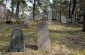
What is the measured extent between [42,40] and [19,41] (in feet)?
3.00

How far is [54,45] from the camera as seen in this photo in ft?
24.0

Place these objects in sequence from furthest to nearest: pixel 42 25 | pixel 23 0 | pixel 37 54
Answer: pixel 23 0 → pixel 42 25 → pixel 37 54

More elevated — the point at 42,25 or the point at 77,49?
the point at 42,25

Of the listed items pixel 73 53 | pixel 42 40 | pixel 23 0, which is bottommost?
pixel 73 53

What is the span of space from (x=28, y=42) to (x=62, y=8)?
31.7 m

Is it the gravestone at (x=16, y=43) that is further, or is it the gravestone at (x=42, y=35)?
the gravestone at (x=42, y=35)

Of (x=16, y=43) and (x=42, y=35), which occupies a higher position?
(x=42, y=35)

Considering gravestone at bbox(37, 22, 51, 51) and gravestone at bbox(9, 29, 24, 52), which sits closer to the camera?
gravestone at bbox(9, 29, 24, 52)

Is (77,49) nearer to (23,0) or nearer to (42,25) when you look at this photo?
(42,25)

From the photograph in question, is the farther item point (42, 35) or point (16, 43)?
point (42, 35)

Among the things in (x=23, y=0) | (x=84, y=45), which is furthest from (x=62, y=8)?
(x=84, y=45)

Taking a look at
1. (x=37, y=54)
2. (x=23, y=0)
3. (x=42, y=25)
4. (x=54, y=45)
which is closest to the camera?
(x=37, y=54)

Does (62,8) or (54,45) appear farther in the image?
(62,8)

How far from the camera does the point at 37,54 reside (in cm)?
628
